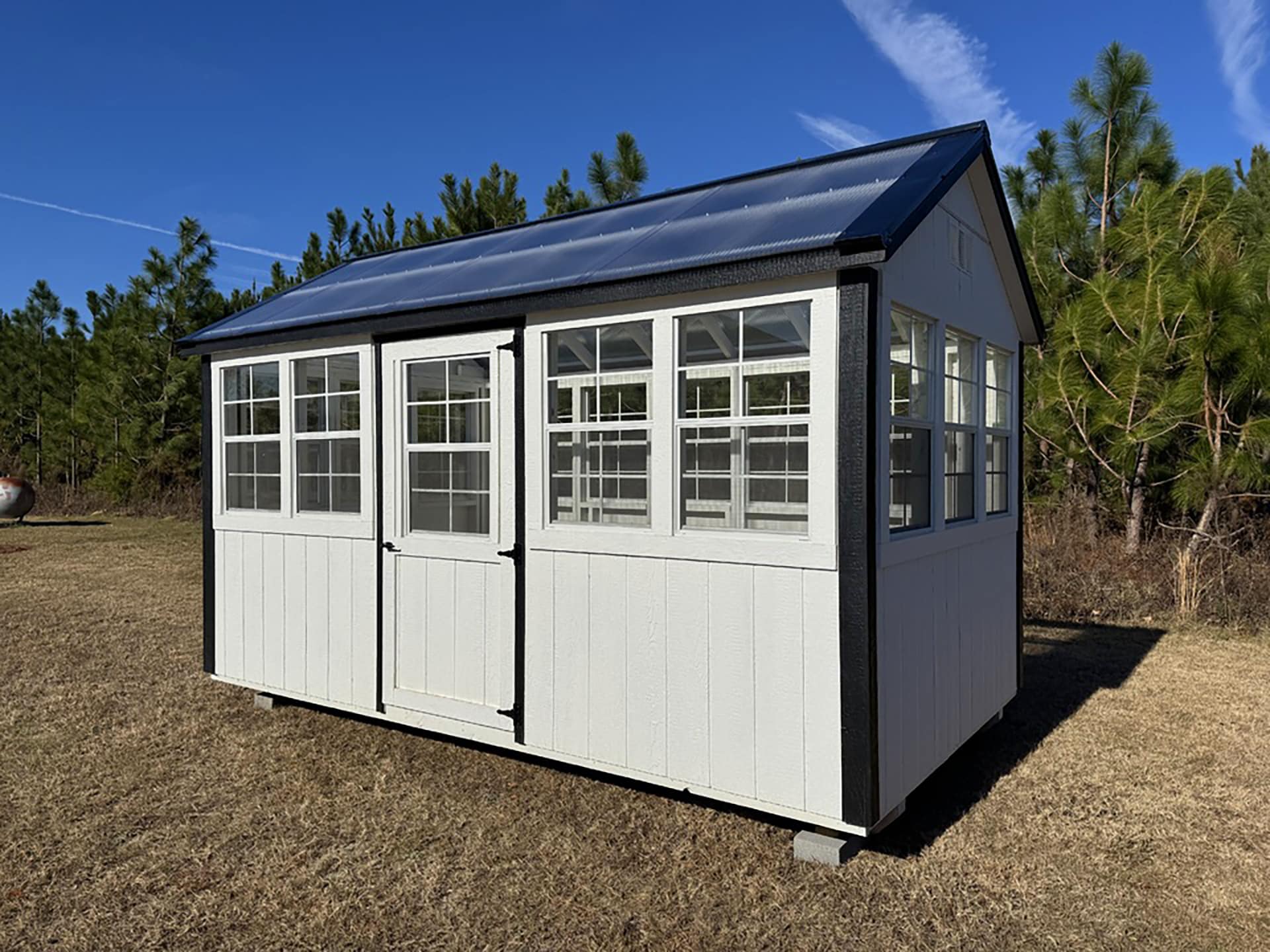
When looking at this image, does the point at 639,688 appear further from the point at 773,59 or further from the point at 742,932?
the point at 773,59

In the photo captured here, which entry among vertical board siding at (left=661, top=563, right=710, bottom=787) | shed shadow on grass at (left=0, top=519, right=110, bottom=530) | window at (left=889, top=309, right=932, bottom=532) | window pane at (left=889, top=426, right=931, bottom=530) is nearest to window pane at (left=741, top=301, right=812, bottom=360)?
window at (left=889, top=309, right=932, bottom=532)

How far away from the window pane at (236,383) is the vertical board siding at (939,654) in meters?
4.07

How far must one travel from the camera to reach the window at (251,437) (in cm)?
529

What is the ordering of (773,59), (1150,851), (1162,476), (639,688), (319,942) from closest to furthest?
1. (319,942)
2. (1150,851)
3. (639,688)
4. (773,59)
5. (1162,476)

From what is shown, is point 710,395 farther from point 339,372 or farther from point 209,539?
point 209,539

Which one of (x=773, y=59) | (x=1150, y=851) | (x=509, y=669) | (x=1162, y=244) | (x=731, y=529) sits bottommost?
(x=1150, y=851)

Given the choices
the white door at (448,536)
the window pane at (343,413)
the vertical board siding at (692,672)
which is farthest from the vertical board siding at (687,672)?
the window pane at (343,413)

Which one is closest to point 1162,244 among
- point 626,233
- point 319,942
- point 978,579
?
point 978,579

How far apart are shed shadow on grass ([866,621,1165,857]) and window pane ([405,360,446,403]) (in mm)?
3060

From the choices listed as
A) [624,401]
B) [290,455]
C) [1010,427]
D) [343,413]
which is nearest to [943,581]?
[1010,427]

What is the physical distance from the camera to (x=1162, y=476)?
9.08 meters

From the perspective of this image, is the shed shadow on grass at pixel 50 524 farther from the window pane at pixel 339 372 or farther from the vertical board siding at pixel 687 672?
the vertical board siding at pixel 687 672

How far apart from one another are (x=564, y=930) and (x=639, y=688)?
1103mm

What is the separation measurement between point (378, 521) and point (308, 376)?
109 centimetres
